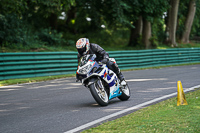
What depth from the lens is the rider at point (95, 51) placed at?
24.7 feet

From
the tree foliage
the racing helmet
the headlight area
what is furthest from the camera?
the tree foliage

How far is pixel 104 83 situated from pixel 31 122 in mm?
2343

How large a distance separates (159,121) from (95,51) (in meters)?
2.86

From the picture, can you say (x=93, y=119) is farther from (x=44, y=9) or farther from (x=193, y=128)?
(x=44, y=9)

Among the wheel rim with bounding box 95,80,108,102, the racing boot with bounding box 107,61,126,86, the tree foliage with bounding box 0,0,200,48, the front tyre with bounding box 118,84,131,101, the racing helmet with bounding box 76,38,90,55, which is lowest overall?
the front tyre with bounding box 118,84,131,101

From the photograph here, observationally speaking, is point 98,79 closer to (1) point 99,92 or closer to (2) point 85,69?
(1) point 99,92

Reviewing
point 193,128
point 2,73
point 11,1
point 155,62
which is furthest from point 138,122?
point 155,62

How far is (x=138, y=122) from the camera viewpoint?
18.9 feet

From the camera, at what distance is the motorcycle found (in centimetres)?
737

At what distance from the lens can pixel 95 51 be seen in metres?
7.92

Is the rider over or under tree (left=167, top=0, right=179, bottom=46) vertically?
under

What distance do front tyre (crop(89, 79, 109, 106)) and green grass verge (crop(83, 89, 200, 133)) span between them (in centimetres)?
105

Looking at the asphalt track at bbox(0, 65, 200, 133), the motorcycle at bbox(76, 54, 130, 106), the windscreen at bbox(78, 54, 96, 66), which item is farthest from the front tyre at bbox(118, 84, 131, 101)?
the windscreen at bbox(78, 54, 96, 66)

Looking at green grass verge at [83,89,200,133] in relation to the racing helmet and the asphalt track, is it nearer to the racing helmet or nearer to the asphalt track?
the asphalt track
